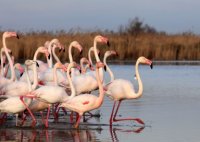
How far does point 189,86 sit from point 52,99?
28.5ft

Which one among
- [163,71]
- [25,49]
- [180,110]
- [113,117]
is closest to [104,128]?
[113,117]

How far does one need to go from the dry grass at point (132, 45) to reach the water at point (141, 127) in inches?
428

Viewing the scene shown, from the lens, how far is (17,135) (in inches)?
419

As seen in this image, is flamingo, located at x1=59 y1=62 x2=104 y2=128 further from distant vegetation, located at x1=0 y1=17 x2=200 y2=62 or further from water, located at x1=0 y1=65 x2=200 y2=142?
distant vegetation, located at x1=0 y1=17 x2=200 y2=62

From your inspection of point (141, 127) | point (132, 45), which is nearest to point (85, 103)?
point (141, 127)

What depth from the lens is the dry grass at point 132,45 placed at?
28.3 metres

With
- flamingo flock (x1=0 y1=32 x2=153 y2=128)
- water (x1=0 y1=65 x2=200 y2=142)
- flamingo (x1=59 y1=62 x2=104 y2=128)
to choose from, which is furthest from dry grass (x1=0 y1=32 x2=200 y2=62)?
flamingo (x1=59 y1=62 x2=104 y2=128)

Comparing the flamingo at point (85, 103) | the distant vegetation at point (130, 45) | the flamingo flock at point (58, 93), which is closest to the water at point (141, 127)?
the flamingo flock at point (58, 93)

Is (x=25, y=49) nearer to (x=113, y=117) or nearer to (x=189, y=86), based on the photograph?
(x=189, y=86)

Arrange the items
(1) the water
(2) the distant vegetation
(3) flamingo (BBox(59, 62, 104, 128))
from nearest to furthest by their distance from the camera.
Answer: (1) the water → (3) flamingo (BBox(59, 62, 104, 128)) → (2) the distant vegetation

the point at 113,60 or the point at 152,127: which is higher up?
the point at 152,127

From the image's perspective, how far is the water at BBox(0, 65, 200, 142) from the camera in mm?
10445

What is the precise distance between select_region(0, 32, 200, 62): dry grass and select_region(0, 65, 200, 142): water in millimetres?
10875

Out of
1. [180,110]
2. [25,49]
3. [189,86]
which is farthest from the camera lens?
[25,49]
